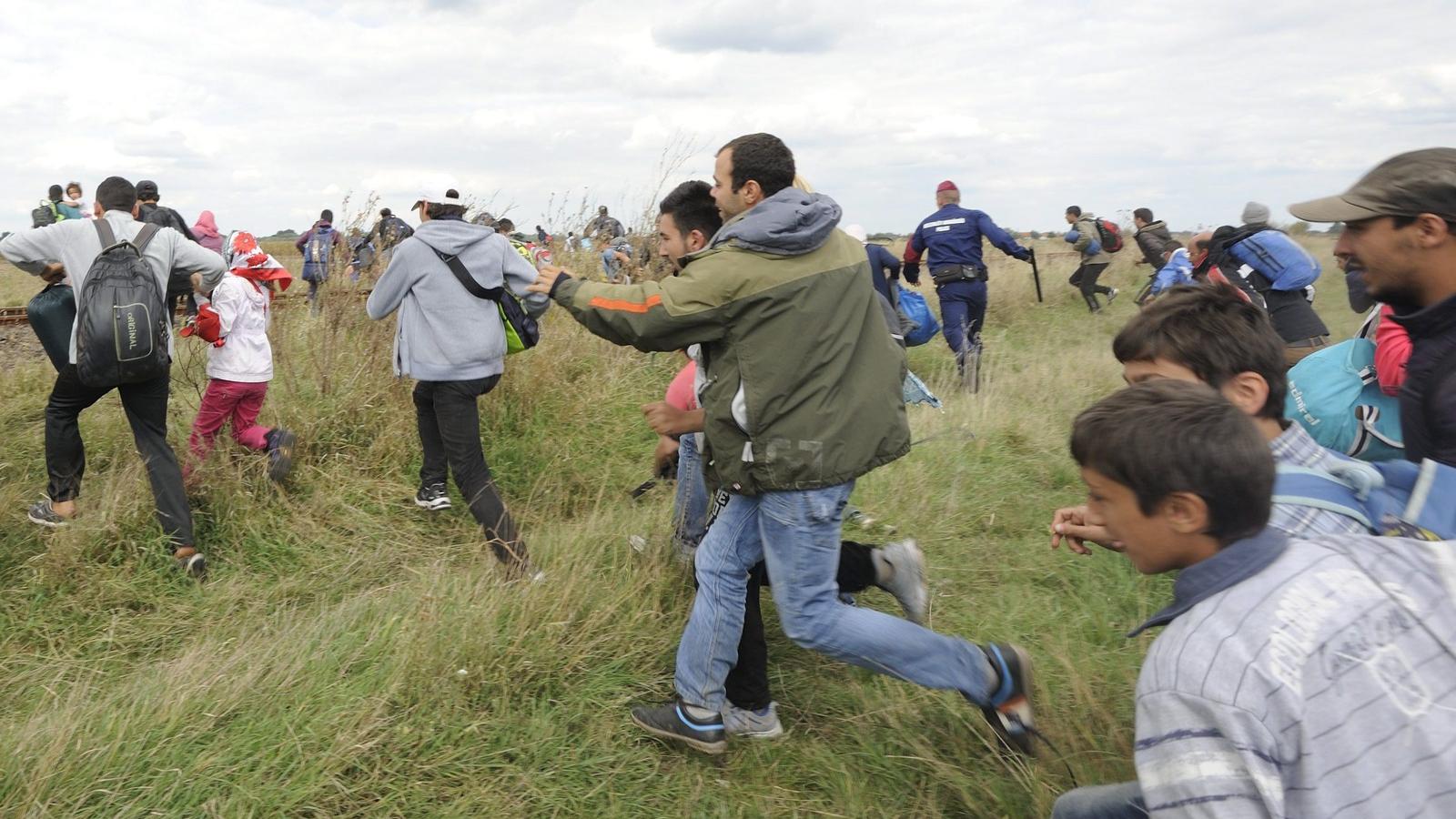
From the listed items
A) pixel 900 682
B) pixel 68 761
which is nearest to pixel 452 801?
pixel 68 761

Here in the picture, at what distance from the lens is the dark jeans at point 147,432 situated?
13.9 feet

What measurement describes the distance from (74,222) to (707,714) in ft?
11.1

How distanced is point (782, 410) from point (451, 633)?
4.43ft

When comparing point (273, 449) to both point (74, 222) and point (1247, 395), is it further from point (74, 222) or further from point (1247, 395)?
point (1247, 395)

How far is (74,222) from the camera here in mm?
4117

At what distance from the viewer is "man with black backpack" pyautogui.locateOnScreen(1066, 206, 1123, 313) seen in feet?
49.9

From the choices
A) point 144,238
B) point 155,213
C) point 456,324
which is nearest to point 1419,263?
point 456,324

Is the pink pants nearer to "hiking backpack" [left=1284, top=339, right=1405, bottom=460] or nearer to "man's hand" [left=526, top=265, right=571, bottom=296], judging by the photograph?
"man's hand" [left=526, top=265, right=571, bottom=296]

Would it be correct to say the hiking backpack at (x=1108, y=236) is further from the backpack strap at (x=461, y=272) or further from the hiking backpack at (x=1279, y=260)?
the backpack strap at (x=461, y=272)

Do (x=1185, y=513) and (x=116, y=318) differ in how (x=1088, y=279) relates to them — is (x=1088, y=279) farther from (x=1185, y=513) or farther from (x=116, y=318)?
(x=1185, y=513)

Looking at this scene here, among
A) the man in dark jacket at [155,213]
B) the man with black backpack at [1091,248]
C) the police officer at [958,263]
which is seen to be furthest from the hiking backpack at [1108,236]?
the man in dark jacket at [155,213]

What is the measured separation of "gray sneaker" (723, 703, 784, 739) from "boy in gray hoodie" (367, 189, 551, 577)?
4.75 feet

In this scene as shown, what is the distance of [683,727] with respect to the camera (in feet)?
9.67

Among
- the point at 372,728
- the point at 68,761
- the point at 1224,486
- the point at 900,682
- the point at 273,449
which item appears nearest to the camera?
the point at 1224,486
